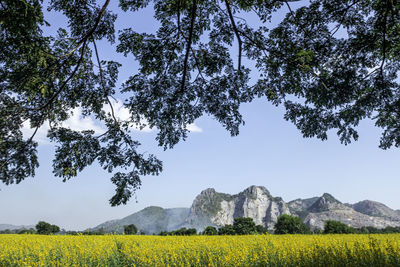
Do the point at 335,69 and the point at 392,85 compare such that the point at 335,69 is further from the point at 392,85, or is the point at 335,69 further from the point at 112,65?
the point at 112,65

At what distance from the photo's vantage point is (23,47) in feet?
17.5

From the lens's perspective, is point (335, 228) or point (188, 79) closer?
point (188, 79)

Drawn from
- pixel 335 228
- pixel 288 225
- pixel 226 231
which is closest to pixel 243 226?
pixel 226 231

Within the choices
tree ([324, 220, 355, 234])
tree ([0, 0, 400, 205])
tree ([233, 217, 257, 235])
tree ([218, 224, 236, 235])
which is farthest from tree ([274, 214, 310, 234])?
tree ([0, 0, 400, 205])

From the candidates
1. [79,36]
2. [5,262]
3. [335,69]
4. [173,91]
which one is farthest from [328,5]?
[5,262]

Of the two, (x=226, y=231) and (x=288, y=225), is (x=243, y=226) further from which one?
(x=288, y=225)

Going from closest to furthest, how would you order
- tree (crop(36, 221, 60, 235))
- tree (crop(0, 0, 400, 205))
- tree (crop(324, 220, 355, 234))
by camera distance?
tree (crop(0, 0, 400, 205))
tree (crop(324, 220, 355, 234))
tree (crop(36, 221, 60, 235))

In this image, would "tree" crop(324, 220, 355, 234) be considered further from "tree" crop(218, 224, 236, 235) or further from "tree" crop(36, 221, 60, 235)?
"tree" crop(36, 221, 60, 235)

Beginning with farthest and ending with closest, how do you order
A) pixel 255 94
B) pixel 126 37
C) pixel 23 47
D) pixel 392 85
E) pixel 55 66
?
pixel 392 85, pixel 255 94, pixel 126 37, pixel 55 66, pixel 23 47

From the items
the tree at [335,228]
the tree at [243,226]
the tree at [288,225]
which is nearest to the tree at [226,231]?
the tree at [243,226]

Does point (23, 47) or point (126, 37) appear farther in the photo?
point (126, 37)

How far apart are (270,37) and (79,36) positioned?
607cm

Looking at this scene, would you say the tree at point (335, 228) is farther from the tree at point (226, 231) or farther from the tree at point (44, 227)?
the tree at point (44, 227)

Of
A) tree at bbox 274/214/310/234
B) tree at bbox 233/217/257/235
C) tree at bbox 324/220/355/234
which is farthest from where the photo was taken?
tree at bbox 274/214/310/234
